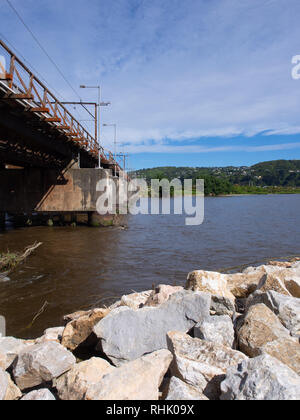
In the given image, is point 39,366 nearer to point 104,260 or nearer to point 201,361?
point 201,361

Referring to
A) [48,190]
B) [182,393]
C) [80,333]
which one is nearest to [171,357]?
[182,393]

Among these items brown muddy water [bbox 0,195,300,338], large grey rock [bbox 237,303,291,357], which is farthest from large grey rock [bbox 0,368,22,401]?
brown muddy water [bbox 0,195,300,338]

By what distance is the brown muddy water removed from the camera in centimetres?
845

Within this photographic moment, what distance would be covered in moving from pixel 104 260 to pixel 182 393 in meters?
11.2

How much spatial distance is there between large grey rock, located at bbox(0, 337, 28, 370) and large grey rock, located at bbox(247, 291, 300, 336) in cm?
352

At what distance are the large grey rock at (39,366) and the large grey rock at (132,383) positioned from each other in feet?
2.31

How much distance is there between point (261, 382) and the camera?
2656mm

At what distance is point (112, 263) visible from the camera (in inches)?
521

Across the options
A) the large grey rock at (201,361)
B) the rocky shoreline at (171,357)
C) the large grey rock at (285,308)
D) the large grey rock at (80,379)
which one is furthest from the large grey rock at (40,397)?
the large grey rock at (285,308)

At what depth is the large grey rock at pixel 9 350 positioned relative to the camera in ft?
13.3

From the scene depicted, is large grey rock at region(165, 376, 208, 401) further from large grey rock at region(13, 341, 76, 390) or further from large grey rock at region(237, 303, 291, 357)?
large grey rock at region(13, 341, 76, 390)

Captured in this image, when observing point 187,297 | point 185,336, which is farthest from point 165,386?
point 187,297

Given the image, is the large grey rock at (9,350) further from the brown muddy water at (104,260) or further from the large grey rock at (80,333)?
the brown muddy water at (104,260)
